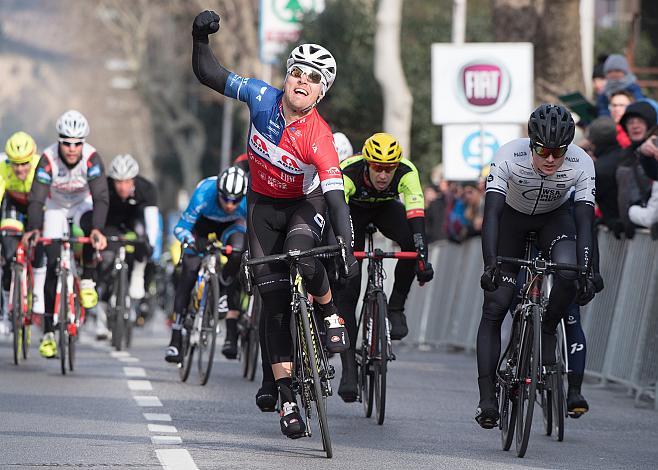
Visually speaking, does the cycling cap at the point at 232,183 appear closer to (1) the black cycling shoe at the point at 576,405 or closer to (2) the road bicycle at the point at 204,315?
(2) the road bicycle at the point at 204,315

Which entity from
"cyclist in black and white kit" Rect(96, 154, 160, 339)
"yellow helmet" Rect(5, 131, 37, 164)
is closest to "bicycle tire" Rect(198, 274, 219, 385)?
"yellow helmet" Rect(5, 131, 37, 164)

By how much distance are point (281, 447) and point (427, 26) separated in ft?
117

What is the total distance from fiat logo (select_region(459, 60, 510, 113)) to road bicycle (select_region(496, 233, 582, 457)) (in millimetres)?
10604

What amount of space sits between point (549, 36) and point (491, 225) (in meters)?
15.2

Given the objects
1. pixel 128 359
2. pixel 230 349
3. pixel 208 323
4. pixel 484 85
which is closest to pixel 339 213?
pixel 208 323

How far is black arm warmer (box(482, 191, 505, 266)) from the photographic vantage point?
36.0 ft

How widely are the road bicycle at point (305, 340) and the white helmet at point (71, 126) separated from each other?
5920 mm

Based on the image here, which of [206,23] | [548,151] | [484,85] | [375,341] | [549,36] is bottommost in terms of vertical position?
[375,341]

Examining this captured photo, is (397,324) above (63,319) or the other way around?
above

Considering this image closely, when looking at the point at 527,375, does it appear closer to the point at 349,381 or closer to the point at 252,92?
the point at 349,381

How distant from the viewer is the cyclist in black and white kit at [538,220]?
11.0 metres

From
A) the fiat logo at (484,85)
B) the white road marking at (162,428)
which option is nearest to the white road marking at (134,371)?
the white road marking at (162,428)

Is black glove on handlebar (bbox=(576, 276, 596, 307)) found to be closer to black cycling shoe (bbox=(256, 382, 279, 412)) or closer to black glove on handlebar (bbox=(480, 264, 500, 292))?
black glove on handlebar (bbox=(480, 264, 500, 292))

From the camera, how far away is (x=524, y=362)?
11.0 meters
